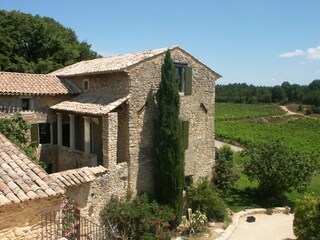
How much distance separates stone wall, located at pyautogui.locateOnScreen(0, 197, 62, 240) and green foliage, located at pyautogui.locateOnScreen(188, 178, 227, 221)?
10.9 meters

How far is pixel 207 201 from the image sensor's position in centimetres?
1672

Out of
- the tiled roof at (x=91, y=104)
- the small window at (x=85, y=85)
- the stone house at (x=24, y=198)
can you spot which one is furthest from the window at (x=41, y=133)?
the stone house at (x=24, y=198)

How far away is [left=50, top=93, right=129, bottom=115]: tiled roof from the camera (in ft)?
47.1

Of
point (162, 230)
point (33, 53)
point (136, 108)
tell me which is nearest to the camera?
point (162, 230)

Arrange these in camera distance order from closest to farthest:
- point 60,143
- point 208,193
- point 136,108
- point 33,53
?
point 136,108, point 208,193, point 60,143, point 33,53

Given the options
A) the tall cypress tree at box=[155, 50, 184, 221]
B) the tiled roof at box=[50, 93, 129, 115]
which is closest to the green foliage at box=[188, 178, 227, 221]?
the tall cypress tree at box=[155, 50, 184, 221]

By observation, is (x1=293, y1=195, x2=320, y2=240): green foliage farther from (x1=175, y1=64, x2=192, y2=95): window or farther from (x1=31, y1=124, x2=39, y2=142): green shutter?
(x1=31, y1=124, x2=39, y2=142): green shutter

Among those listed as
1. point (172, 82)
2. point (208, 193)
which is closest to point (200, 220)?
point (208, 193)

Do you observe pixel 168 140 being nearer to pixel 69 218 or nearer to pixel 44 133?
pixel 69 218

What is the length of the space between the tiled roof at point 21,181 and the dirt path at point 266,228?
36.6 feet

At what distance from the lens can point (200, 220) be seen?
15.5 m

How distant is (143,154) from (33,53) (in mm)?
20196

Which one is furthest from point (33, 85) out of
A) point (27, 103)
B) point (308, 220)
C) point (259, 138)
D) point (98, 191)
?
point (259, 138)

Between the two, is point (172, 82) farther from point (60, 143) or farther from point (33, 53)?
point (33, 53)
